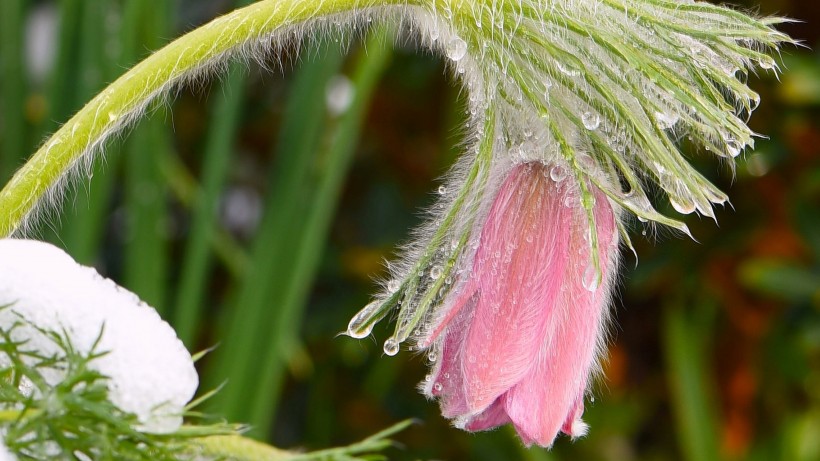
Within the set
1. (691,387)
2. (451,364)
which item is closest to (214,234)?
(691,387)

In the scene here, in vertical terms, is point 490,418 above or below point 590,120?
below

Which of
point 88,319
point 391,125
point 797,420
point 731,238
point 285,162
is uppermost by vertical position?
point 88,319

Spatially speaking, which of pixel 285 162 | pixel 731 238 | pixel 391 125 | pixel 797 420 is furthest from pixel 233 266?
pixel 797 420

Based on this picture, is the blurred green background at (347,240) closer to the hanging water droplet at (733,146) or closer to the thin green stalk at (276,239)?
the thin green stalk at (276,239)

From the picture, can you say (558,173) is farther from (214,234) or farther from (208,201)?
(214,234)

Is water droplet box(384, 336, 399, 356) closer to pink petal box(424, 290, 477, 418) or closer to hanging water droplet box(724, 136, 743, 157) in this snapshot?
pink petal box(424, 290, 477, 418)

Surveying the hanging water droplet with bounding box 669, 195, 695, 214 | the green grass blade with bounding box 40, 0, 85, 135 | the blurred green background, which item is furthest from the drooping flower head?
the green grass blade with bounding box 40, 0, 85, 135

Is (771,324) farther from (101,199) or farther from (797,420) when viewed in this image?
(101,199)
